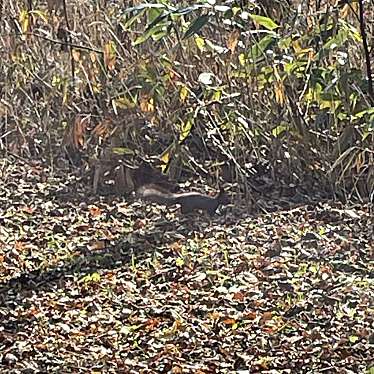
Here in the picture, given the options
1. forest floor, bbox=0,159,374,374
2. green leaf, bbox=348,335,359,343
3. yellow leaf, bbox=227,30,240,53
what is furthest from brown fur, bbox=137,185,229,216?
green leaf, bbox=348,335,359,343

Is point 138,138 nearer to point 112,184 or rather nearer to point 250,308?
point 112,184

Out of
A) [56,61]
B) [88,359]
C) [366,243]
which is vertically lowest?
[88,359]

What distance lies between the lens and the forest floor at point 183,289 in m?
2.40

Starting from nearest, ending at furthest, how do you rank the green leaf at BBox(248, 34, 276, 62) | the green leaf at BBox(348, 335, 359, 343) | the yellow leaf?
the green leaf at BBox(348, 335, 359, 343), the green leaf at BBox(248, 34, 276, 62), the yellow leaf

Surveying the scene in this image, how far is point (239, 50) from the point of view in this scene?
3154 mm

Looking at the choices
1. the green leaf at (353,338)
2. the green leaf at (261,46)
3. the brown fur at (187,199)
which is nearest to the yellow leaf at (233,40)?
the green leaf at (261,46)

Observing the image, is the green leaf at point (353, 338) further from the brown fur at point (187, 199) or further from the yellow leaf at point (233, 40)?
the yellow leaf at point (233, 40)

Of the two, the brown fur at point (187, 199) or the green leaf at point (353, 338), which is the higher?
the brown fur at point (187, 199)

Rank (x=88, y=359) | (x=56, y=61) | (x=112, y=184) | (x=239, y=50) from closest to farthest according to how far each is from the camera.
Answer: (x=88, y=359)
(x=239, y=50)
(x=112, y=184)
(x=56, y=61)

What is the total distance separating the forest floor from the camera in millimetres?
2396

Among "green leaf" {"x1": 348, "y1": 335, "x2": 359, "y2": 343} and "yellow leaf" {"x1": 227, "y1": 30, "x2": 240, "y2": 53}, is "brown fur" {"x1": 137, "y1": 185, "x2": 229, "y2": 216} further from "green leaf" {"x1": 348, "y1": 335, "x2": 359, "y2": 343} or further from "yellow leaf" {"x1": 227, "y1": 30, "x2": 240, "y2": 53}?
"green leaf" {"x1": 348, "y1": 335, "x2": 359, "y2": 343}

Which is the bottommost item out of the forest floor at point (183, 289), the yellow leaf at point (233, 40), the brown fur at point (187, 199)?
the forest floor at point (183, 289)

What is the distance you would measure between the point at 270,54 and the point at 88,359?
101 centimetres

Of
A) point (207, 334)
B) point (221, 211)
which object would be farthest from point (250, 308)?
point (221, 211)
